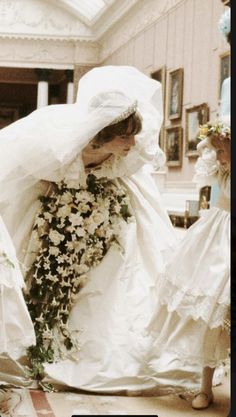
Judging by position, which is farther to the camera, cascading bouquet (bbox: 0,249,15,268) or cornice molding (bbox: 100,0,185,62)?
cornice molding (bbox: 100,0,185,62)

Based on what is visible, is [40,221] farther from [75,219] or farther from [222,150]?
[222,150]

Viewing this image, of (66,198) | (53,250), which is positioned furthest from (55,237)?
(66,198)

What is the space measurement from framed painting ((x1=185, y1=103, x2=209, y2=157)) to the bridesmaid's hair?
Answer: 0.62 ft

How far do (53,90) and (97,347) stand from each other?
0.95 meters

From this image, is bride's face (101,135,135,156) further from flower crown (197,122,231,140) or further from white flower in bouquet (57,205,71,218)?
flower crown (197,122,231,140)

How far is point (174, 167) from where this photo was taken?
10.5 feet

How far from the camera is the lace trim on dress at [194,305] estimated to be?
2.49 meters

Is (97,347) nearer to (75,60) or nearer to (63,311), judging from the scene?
(63,311)

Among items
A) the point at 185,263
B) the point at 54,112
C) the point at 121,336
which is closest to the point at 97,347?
the point at 121,336

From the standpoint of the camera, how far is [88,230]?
3.08 m

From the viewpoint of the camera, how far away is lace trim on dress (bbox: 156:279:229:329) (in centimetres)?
249

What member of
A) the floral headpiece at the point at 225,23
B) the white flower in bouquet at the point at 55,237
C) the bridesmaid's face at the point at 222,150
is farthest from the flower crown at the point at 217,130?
the white flower in bouquet at the point at 55,237

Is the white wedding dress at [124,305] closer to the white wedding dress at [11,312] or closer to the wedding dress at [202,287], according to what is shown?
the wedding dress at [202,287]

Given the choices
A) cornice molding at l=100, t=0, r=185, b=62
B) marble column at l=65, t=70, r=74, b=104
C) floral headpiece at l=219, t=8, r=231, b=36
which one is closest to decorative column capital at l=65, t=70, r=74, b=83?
marble column at l=65, t=70, r=74, b=104
